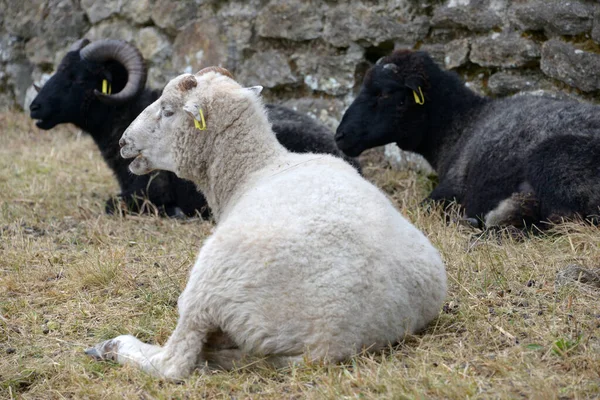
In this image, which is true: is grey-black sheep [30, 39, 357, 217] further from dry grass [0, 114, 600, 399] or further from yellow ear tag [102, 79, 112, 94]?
dry grass [0, 114, 600, 399]

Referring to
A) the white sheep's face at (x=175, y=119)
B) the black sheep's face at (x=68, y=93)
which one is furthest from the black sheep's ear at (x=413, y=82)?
the black sheep's face at (x=68, y=93)

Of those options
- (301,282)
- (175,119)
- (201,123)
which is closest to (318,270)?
(301,282)

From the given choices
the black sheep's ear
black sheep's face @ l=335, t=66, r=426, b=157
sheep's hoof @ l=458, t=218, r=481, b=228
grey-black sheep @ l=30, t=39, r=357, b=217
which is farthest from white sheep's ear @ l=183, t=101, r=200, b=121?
grey-black sheep @ l=30, t=39, r=357, b=217

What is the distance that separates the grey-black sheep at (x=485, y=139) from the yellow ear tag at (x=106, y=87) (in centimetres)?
241

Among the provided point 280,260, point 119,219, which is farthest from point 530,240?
point 119,219

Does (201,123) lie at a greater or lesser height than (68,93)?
greater

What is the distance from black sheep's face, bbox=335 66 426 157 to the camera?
7.18m

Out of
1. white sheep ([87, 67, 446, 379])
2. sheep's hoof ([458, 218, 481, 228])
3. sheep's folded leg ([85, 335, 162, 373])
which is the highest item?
white sheep ([87, 67, 446, 379])

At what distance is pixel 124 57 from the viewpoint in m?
8.03

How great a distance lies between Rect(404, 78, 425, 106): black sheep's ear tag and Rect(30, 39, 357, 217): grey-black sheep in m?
0.96

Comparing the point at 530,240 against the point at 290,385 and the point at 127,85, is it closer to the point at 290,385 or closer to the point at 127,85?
the point at 290,385

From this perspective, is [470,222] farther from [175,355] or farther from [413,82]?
[175,355]

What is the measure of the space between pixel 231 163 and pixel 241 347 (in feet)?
3.96

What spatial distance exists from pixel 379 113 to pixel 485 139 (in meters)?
1.07
